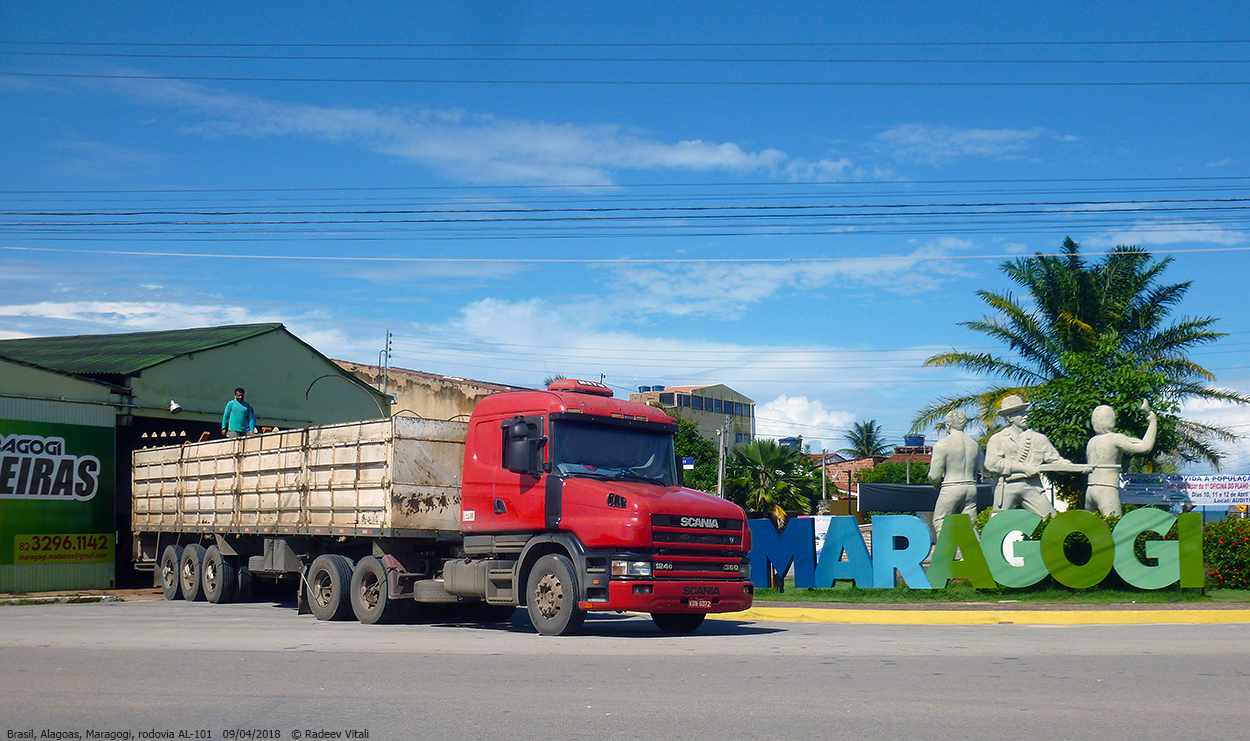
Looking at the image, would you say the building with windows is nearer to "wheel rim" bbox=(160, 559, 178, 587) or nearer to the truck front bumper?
"wheel rim" bbox=(160, 559, 178, 587)

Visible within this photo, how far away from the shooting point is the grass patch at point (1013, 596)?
16641 millimetres

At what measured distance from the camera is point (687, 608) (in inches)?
497

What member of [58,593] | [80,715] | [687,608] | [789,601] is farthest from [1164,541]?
[58,593]

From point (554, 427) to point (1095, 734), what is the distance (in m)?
7.51

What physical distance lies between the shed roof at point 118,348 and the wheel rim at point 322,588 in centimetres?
1040

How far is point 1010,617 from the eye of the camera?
1516cm

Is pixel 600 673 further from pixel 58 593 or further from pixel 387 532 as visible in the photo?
pixel 58 593

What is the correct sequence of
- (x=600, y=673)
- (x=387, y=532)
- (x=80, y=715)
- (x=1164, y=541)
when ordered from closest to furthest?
(x=80, y=715)
(x=600, y=673)
(x=387, y=532)
(x=1164, y=541)

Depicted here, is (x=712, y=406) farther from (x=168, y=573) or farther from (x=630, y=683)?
(x=630, y=683)

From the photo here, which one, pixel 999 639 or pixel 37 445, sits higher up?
pixel 37 445

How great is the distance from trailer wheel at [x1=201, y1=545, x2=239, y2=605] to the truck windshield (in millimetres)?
8558

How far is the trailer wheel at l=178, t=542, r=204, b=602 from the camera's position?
1948cm

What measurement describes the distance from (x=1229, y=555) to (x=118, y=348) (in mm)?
26451

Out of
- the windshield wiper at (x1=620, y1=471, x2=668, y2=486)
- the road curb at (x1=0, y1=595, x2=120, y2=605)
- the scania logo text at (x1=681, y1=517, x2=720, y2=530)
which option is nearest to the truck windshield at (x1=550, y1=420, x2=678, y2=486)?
the windshield wiper at (x1=620, y1=471, x2=668, y2=486)
